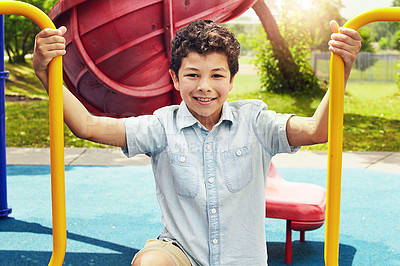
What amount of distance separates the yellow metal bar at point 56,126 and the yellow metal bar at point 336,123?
96 centimetres

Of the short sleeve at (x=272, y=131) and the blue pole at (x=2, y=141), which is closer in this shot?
the short sleeve at (x=272, y=131)

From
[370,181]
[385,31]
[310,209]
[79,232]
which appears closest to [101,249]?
[79,232]

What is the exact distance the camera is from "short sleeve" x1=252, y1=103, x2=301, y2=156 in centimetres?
217

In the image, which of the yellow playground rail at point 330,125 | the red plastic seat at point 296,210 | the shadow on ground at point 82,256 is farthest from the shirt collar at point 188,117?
the shadow on ground at point 82,256

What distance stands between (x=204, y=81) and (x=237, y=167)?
1.21 ft

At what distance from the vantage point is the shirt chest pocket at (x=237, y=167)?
218 cm

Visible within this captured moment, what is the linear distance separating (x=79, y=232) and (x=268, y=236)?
1403mm

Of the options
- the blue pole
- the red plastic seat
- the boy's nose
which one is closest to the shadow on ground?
the blue pole

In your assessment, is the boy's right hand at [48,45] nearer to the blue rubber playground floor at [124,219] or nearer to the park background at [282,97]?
the blue rubber playground floor at [124,219]

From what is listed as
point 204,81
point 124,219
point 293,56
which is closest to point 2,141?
point 124,219

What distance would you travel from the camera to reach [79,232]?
4.10 meters

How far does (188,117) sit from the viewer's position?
223 centimetres

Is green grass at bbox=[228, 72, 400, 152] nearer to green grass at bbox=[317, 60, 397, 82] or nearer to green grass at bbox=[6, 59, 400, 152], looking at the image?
green grass at bbox=[6, 59, 400, 152]

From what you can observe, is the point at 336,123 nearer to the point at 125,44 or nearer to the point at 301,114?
the point at 125,44
